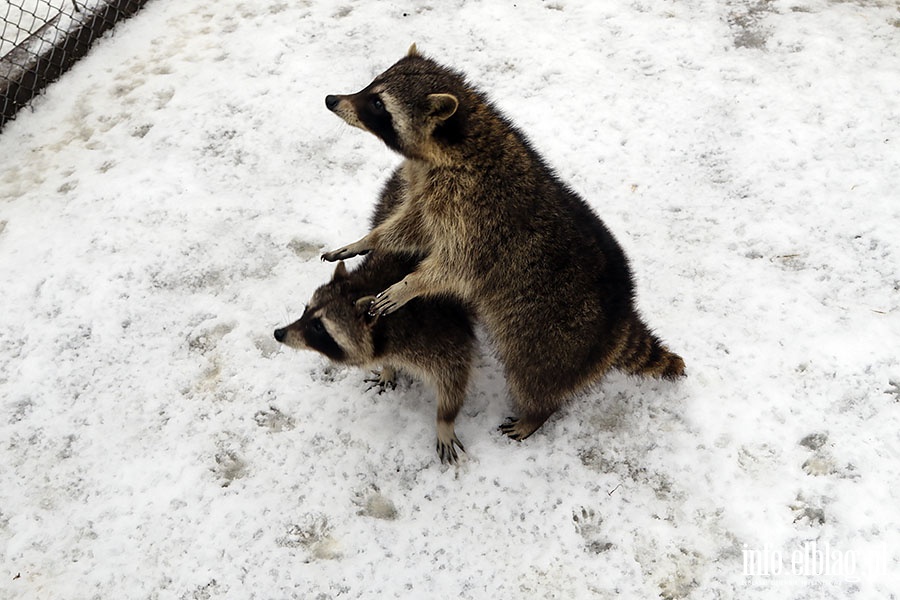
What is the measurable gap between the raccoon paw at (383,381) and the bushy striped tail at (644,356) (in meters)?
1.05

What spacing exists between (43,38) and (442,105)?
343 centimetres

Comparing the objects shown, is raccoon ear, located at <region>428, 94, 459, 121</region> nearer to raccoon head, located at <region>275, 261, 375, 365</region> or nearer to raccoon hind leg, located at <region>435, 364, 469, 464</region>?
raccoon head, located at <region>275, 261, 375, 365</region>

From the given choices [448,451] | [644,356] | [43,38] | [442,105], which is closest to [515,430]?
[448,451]

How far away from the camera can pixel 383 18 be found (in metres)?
4.87

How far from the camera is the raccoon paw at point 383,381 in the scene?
10.3 feet

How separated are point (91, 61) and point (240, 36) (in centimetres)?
103

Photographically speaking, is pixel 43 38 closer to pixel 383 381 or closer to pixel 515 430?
pixel 383 381

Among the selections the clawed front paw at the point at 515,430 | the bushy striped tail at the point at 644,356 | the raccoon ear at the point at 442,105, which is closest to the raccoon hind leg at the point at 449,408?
the clawed front paw at the point at 515,430

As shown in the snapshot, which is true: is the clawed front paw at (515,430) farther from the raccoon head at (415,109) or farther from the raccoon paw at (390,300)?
the raccoon head at (415,109)

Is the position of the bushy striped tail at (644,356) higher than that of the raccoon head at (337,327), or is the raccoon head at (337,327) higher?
the raccoon head at (337,327)

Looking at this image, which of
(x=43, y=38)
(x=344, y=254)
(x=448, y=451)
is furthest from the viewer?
(x=43, y=38)

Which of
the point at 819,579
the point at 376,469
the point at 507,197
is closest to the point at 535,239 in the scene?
the point at 507,197

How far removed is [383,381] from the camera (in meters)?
3.15

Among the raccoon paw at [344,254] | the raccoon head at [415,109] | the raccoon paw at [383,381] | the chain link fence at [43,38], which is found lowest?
the raccoon paw at [383,381]
